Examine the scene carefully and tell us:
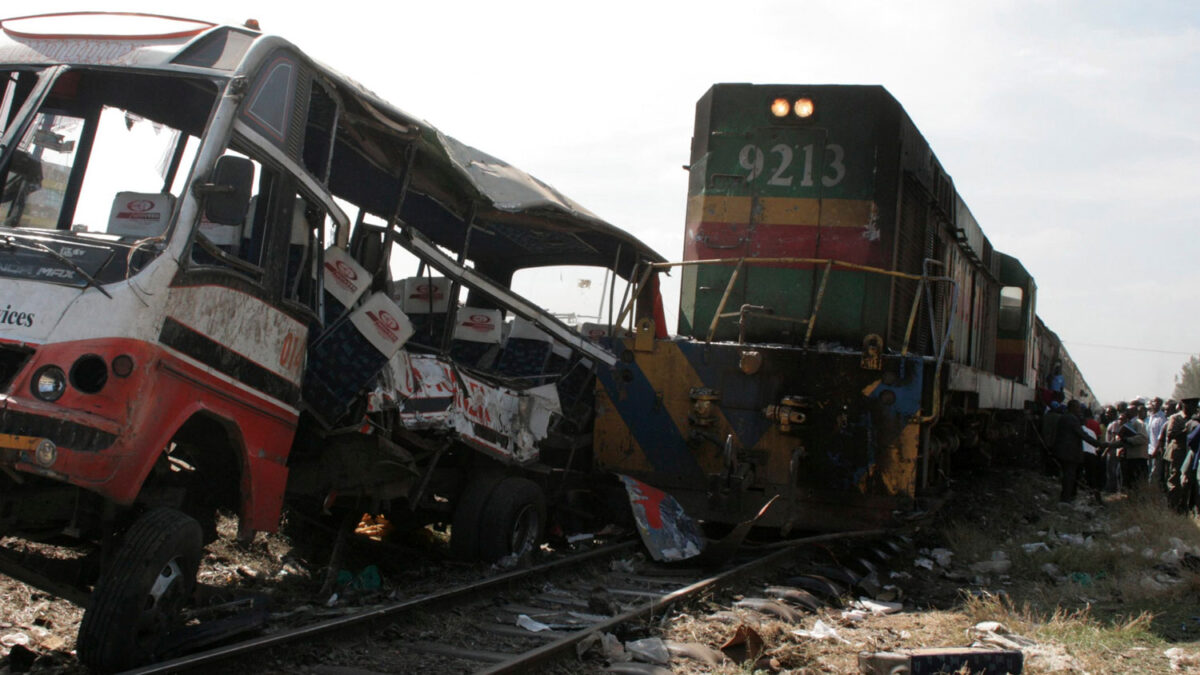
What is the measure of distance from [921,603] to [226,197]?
509 centimetres

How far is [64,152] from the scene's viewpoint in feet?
15.2

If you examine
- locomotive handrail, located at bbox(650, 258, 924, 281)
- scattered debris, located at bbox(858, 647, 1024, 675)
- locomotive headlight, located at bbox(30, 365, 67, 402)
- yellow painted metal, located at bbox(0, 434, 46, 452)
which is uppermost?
locomotive handrail, located at bbox(650, 258, 924, 281)

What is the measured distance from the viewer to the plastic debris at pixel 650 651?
4672 millimetres

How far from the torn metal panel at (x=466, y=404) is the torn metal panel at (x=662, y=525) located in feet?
2.81

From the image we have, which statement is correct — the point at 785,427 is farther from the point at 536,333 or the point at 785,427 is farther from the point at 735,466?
the point at 536,333

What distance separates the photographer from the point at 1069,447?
41.6ft

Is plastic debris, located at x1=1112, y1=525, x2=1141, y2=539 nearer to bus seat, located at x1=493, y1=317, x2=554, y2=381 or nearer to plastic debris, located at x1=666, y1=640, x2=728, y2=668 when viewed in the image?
bus seat, located at x1=493, y1=317, x2=554, y2=381

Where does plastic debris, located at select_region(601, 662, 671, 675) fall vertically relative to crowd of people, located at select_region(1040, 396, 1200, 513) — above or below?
below

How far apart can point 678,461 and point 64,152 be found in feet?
16.0

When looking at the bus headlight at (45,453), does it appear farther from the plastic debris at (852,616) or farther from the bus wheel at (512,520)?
the plastic debris at (852,616)

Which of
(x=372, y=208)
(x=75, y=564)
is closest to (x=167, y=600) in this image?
(x=75, y=564)

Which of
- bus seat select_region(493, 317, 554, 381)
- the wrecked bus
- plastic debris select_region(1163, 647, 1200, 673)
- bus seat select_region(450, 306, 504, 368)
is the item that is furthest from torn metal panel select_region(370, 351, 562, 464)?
plastic debris select_region(1163, 647, 1200, 673)

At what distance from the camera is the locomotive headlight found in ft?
11.8

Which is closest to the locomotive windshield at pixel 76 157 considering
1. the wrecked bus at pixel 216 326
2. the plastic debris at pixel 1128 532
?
the wrecked bus at pixel 216 326
